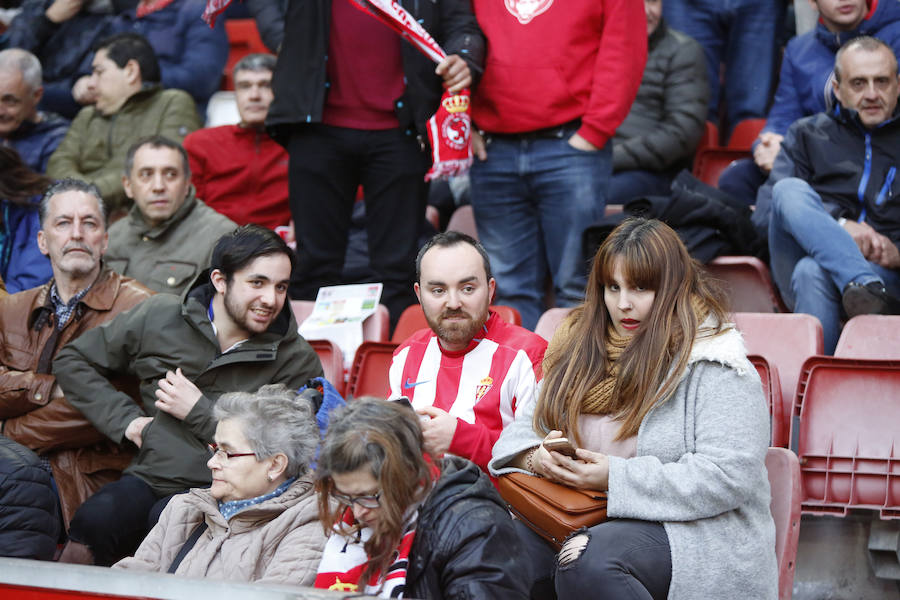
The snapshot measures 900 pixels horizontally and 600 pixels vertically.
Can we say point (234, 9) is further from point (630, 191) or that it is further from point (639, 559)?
point (639, 559)

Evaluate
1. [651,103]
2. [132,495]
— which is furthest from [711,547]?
[651,103]

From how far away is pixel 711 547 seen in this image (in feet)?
8.66

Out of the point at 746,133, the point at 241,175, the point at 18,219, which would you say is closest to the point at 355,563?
the point at 18,219

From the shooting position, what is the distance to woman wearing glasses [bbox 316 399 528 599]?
2.39m

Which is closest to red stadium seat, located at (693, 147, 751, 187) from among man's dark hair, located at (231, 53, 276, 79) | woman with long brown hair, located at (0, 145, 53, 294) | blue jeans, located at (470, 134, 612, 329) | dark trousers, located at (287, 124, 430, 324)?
blue jeans, located at (470, 134, 612, 329)

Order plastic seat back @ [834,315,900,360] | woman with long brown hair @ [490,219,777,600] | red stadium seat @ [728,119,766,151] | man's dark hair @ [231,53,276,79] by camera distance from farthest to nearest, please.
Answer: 1. red stadium seat @ [728,119,766,151]
2. man's dark hair @ [231,53,276,79]
3. plastic seat back @ [834,315,900,360]
4. woman with long brown hair @ [490,219,777,600]

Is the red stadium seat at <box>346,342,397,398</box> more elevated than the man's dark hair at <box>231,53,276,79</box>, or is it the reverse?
the man's dark hair at <box>231,53,276,79</box>

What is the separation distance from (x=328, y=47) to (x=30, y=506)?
2.29 meters

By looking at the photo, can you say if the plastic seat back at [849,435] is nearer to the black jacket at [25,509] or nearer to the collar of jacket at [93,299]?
the black jacket at [25,509]

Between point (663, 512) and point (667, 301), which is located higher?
point (667, 301)

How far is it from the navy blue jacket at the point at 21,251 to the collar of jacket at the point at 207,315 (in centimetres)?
135

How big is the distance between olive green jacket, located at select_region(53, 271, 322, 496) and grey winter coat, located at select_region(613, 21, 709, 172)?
234 centimetres

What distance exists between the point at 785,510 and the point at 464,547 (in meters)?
0.93

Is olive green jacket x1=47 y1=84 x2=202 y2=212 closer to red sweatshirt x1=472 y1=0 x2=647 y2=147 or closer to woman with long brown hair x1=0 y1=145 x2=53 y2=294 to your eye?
woman with long brown hair x1=0 y1=145 x2=53 y2=294
